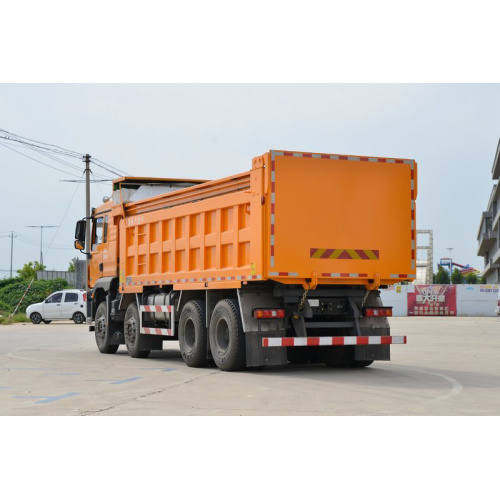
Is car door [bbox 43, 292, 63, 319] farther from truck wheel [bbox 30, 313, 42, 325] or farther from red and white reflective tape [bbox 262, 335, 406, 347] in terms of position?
red and white reflective tape [bbox 262, 335, 406, 347]

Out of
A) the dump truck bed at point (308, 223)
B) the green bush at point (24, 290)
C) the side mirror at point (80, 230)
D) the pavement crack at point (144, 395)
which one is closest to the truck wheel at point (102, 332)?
the side mirror at point (80, 230)

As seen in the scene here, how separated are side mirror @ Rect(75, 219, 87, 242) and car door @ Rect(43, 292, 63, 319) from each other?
21149mm

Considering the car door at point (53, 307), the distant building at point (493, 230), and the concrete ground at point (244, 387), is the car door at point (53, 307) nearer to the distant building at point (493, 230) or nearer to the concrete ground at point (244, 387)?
the concrete ground at point (244, 387)

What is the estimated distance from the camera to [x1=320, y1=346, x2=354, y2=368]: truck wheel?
14477 millimetres

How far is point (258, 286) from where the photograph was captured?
1345 cm

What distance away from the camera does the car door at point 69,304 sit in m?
40.1

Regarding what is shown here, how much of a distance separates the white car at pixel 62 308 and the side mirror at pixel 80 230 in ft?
66.6

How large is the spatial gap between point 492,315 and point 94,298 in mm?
37709

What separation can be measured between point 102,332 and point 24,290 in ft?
146

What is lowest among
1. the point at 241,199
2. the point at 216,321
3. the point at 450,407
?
the point at 450,407

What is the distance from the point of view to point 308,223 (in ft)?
43.2

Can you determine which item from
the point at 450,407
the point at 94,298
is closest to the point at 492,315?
the point at 94,298

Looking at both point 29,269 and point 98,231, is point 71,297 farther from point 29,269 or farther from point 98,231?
point 29,269

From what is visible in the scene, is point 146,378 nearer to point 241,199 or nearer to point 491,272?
point 241,199
